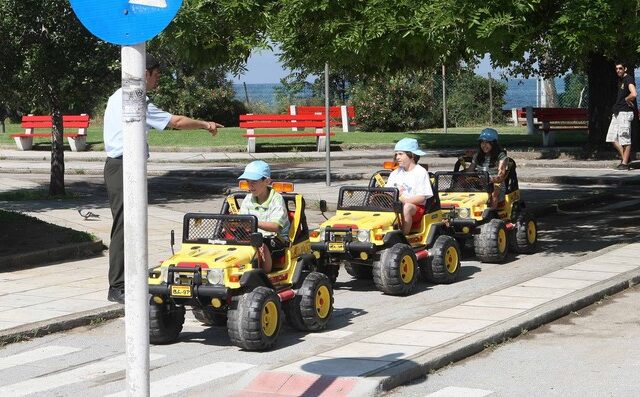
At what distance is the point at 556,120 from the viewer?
1257 inches

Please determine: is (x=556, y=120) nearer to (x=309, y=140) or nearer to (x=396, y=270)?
(x=309, y=140)

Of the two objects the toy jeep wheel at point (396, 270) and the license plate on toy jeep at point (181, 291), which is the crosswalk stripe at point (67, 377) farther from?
the toy jeep wheel at point (396, 270)

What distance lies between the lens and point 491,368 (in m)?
8.71

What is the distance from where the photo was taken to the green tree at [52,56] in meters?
18.2

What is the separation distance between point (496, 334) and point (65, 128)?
24297mm

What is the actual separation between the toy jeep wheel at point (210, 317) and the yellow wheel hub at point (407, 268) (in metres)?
2.05

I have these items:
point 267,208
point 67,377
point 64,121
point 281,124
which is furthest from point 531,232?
point 64,121

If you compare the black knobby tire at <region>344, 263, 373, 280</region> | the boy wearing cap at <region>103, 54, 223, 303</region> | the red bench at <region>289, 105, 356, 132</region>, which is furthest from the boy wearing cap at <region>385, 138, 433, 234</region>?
the red bench at <region>289, 105, 356, 132</region>

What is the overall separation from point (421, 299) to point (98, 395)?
168 inches

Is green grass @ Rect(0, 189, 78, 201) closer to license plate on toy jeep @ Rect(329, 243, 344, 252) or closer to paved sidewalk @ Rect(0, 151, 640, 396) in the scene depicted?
paved sidewalk @ Rect(0, 151, 640, 396)

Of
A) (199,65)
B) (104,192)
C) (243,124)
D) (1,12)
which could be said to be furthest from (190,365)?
(243,124)

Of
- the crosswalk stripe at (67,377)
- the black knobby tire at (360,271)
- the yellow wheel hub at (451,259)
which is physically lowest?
the crosswalk stripe at (67,377)

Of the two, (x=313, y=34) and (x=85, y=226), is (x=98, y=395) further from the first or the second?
(x=85, y=226)

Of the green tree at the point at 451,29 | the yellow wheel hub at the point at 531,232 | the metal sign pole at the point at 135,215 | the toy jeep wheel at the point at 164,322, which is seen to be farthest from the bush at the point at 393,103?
the metal sign pole at the point at 135,215
